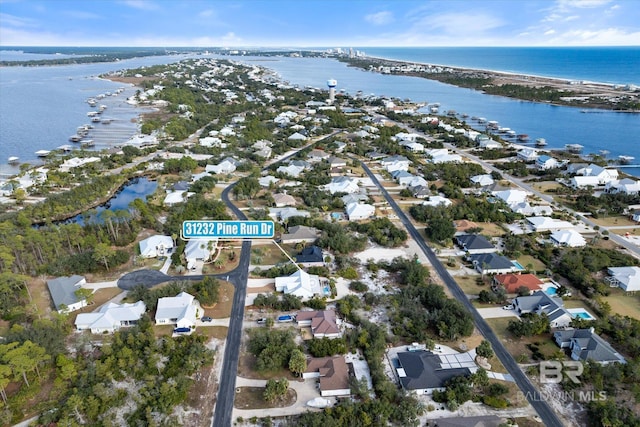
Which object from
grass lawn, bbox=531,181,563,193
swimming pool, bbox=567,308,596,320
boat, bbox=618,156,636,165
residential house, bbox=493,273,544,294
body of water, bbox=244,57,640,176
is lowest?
swimming pool, bbox=567,308,596,320

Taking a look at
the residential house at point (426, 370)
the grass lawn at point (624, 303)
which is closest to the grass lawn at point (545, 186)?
the grass lawn at point (624, 303)

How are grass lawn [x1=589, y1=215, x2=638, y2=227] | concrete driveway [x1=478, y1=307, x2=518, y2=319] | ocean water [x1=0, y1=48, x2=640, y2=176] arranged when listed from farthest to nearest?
ocean water [x1=0, y1=48, x2=640, y2=176]
grass lawn [x1=589, y1=215, x2=638, y2=227]
concrete driveway [x1=478, y1=307, x2=518, y2=319]

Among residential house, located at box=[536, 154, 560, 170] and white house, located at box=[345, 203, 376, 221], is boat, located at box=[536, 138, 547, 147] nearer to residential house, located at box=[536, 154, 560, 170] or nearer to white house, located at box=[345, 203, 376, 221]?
residential house, located at box=[536, 154, 560, 170]

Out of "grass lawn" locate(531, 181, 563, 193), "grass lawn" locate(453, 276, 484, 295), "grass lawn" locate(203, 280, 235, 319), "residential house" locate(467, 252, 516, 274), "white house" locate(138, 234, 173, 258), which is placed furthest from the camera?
"grass lawn" locate(531, 181, 563, 193)

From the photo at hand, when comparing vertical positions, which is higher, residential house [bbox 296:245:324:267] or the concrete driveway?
residential house [bbox 296:245:324:267]

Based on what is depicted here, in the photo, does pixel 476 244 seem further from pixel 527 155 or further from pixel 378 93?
pixel 378 93

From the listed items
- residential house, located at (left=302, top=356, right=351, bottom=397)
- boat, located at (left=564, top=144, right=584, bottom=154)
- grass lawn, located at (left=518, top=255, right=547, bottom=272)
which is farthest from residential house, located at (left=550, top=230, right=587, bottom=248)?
boat, located at (left=564, top=144, right=584, bottom=154)

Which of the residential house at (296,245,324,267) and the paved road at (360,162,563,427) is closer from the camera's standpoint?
the paved road at (360,162,563,427)
